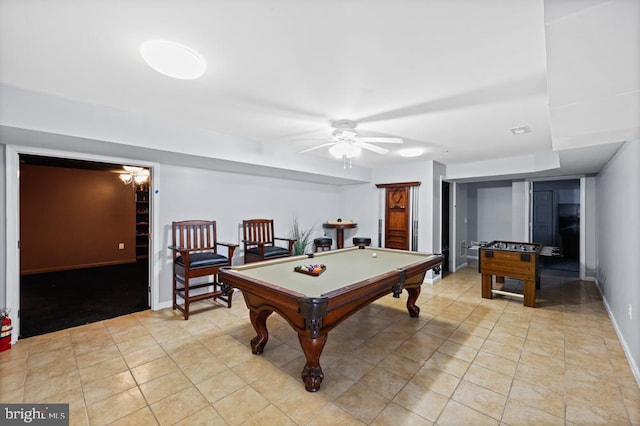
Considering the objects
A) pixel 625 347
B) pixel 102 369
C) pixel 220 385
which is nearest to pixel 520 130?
pixel 625 347

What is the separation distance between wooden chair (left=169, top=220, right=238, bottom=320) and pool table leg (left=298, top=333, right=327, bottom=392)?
1.55 m

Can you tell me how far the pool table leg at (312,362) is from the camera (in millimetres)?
2121

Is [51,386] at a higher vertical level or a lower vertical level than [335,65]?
lower

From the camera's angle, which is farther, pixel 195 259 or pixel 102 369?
pixel 195 259

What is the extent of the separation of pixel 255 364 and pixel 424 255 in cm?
243

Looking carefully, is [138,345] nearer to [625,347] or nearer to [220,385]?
[220,385]

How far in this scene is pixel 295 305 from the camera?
6.50 ft

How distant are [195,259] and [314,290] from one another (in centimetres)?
213

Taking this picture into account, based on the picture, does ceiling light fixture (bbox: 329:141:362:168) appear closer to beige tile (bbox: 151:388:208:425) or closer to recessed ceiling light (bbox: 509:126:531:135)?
recessed ceiling light (bbox: 509:126:531:135)

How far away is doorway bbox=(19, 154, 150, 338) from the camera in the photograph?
163 inches

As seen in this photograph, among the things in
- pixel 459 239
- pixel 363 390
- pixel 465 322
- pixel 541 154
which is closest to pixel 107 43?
pixel 363 390

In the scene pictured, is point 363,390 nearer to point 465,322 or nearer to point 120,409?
point 120,409

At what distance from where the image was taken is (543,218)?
23.2ft

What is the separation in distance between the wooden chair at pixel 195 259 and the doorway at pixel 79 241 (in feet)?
2.59
